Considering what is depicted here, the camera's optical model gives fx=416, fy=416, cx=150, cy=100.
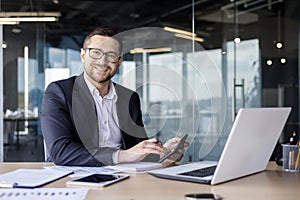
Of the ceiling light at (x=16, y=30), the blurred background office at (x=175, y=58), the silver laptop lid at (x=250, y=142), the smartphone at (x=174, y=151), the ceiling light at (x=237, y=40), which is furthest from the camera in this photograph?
the ceiling light at (x=237, y=40)

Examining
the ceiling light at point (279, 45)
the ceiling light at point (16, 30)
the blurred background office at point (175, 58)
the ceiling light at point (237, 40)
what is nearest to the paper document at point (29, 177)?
the blurred background office at point (175, 58)

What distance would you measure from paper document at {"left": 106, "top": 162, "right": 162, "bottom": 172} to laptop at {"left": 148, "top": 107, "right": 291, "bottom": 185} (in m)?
0.06

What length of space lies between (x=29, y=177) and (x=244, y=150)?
719mm

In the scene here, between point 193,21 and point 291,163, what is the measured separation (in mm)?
4789

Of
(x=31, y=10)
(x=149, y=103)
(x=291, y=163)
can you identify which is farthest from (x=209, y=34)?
(x=291, y=163)

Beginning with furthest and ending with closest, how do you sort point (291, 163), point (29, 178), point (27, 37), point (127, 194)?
1. point (27, 37)
2. point (291, 163)
3. point (29, 178)
4. point (127, 194)

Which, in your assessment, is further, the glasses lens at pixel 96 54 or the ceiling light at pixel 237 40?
the ceiling light at pixel 237 40

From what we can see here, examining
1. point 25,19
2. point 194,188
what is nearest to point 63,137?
point 194,188

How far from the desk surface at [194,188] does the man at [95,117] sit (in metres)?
0.21

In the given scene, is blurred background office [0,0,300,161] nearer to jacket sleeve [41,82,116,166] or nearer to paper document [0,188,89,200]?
jacket sleeve [41,82,116,166]

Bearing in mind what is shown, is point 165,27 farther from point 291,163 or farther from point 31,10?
point 291,163

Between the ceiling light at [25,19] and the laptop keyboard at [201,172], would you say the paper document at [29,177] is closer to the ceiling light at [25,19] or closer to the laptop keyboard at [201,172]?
the laptop keyboard at [201,172]

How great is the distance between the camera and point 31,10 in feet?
15.3

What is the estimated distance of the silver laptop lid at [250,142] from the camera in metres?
1.21
